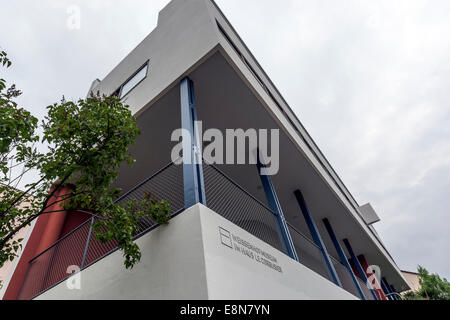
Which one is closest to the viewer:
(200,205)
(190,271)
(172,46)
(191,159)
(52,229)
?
(190,271)

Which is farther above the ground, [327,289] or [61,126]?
[61,126]

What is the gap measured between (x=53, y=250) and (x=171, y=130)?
429 cm

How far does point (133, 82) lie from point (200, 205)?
6.03 m

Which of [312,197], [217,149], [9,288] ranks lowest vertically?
[9,288]

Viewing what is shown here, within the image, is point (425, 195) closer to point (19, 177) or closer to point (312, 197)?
point (312, 197)

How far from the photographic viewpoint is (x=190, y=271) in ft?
9.62

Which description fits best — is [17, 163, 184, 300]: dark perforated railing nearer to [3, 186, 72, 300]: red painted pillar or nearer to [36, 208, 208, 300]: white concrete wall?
[3, 186, 72, 300]: red painted pillar

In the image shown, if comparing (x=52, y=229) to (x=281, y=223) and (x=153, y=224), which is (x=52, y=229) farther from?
(x=281, y=223)

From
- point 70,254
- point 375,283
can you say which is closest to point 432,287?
point 375,283

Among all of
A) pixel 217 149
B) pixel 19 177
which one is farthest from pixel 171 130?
pixel 19 177

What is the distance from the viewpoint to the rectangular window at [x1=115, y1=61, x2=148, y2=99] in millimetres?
7653

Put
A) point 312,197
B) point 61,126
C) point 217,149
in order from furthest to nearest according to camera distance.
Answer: point 312,197
point 217,149
point 61,126

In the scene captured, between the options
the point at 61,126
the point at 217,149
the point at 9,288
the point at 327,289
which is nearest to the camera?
the point at 61,126

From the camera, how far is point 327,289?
5.54 m
